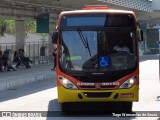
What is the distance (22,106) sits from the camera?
1257cm

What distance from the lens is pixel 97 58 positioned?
10906 millimetres

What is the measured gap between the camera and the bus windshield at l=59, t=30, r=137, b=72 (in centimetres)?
1088

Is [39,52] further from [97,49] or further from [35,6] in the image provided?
[97,49]

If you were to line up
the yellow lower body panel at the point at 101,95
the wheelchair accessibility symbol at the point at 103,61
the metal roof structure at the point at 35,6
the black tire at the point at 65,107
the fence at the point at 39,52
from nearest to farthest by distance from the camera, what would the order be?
the yellow lower body panel at the point at 101,95 → the wheelchair accessibility symbol at the point at 103,61 → the black tire at the point at 65,107 → the metal roof structure at the point at 35,6 → the fence at the point at 39,52

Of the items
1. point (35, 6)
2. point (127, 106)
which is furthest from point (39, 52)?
point (127, 106)

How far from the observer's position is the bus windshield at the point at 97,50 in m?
10.9

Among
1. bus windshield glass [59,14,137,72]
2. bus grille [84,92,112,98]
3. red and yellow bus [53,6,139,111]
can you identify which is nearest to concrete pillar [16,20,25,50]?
red and yellow bus [53,6,139,111]

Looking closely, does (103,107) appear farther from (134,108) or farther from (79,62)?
(79,62)

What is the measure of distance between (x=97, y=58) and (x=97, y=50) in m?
0.20

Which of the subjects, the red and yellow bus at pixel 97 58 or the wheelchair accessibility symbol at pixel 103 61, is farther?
the wheelchair accessibility symbol at pixel 103 61

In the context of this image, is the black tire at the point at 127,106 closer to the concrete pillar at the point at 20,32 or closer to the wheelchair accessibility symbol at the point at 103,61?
the wheelchair accessibility symbol at the point at 103,61

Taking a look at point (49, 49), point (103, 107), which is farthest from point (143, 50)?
point (103, 107)

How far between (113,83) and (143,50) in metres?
52.6

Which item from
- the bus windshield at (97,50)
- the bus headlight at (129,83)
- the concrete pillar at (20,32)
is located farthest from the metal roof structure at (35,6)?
the bus headlight at (129,83)
